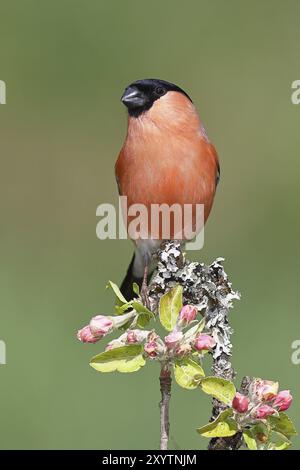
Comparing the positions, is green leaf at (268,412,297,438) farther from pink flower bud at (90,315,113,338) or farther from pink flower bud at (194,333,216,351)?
pink flower bud at (90,315,113,338)

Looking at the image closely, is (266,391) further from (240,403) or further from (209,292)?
(209,292)

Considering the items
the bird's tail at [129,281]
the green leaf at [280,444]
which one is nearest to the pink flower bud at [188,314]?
the green leaf at [280,444]

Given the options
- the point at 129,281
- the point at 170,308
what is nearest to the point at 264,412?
the point at 170,308

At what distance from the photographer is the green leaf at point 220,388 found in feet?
5.76

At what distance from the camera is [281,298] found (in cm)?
541

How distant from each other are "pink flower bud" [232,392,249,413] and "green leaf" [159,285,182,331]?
176 millimetres

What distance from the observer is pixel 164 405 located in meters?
1.71

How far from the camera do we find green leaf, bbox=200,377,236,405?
1.75m

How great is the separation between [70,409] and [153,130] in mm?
1507

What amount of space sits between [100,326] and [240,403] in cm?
29

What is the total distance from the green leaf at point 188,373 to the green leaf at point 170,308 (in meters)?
0.07

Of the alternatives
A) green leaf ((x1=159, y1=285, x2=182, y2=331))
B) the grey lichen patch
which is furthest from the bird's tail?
green leaf ((x1=159, y1=285, x2=182, y2=331))

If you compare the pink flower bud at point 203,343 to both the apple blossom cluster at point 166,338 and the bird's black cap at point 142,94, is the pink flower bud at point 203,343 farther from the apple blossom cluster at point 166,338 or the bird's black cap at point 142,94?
the bird's black cap at point 142,94

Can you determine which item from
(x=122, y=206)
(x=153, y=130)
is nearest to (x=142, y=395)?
(x=122, y=206)
